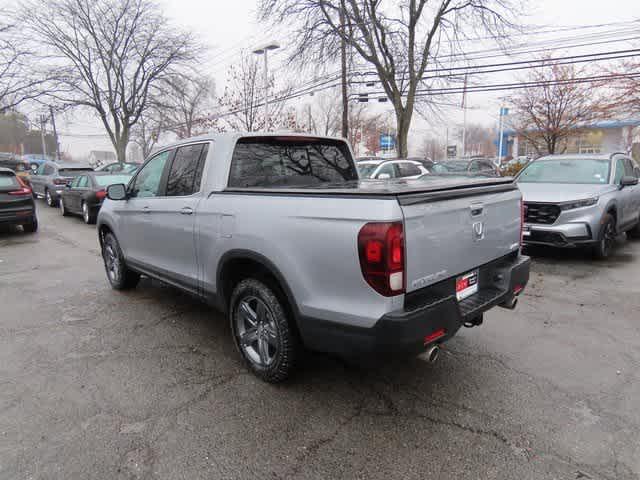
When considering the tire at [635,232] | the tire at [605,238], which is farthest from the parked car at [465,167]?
the tire at [605,238]

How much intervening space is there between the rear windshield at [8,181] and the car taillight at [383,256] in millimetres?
10713

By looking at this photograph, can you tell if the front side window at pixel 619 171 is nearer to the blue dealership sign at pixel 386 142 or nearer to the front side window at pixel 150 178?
the front side window at pixel 150 178

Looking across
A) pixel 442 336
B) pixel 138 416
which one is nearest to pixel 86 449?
pixel 138 416

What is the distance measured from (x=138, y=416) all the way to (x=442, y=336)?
2.06 m

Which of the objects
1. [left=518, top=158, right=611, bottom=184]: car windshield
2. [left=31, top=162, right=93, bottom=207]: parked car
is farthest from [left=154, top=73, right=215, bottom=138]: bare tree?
[left=518, top=158, right=611, bottom=184]: car windshield

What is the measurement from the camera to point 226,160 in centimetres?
344

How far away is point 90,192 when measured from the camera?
11695 mm

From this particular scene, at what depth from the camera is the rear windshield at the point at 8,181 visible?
9709 millimetres

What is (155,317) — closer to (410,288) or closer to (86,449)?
(86,449)

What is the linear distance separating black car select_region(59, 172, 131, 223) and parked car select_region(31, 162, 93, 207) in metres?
2.43

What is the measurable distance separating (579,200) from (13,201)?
38.8ft

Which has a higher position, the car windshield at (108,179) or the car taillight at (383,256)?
the car windshield at (108,179)

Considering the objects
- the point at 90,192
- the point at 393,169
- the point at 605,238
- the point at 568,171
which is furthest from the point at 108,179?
the point at 605,238

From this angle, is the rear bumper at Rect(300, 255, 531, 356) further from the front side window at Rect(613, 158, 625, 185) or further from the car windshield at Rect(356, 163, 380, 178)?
the car windshield at Rect(356, 163, 380, 178)
